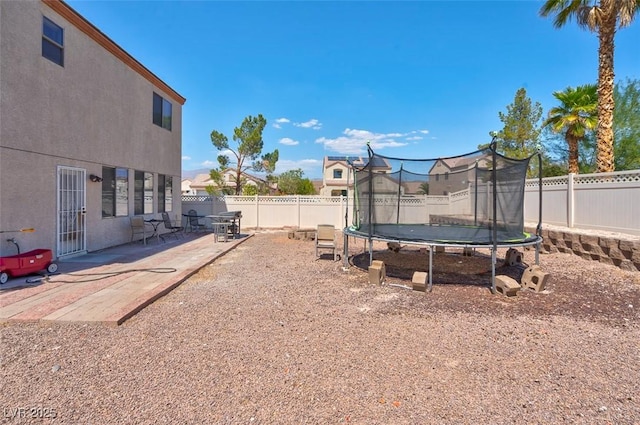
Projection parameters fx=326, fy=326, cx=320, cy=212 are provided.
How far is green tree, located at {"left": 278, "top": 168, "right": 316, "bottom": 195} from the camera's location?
34.6 metres

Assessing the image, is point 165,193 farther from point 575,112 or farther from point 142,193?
point 575,112

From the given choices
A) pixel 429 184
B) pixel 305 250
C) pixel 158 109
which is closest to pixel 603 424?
pixel 429 184

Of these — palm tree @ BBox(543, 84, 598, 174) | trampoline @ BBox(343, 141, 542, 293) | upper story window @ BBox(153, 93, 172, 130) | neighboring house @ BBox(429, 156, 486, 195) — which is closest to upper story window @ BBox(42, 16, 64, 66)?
upper story window @ BBox(153, 93, 172, 130)

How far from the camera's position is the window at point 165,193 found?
428 inches

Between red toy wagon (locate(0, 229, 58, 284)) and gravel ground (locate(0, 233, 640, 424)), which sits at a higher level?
red toy wagon (locate(0, 229, 58, 284))

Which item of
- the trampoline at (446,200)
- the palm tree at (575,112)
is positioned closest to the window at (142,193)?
the trampoline at (446,200)

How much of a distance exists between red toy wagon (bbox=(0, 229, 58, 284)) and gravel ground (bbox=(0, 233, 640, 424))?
184cm

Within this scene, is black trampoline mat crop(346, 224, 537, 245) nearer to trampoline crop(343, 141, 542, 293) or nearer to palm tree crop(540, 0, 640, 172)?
trampoline crop(343, 141, 542, 293)

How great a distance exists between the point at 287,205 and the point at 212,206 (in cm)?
330

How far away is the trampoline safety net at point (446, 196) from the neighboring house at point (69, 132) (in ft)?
19.4

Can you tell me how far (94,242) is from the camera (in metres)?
7.59

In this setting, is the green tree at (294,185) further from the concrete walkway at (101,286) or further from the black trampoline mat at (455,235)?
the black trampoline mat at (455,235)

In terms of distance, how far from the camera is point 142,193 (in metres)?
9.73

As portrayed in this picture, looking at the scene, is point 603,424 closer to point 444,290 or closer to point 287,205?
point 444,290
